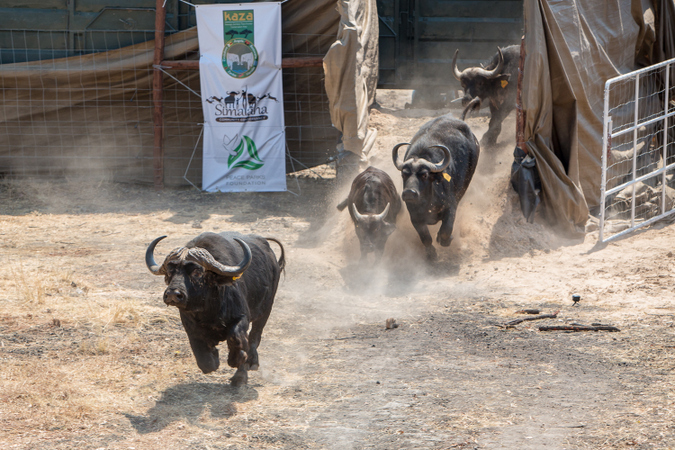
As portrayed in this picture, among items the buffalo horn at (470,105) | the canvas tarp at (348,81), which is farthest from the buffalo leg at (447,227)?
the buffalo horn at (470,105)

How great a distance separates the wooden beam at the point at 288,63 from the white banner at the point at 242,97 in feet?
0.64

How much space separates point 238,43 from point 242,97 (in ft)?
3.16

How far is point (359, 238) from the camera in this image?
952 centimetres

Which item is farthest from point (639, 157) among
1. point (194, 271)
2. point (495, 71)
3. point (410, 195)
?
point (194, 271)

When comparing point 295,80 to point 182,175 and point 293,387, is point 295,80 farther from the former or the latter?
point 293,387

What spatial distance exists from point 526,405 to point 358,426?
1.30 metres

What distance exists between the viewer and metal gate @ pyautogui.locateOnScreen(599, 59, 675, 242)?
34.5 feet

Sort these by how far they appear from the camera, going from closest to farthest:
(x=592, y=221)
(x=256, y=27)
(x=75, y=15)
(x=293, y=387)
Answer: (x=293, y=387) → (x=592, y=221) → (x=256, y=27) → (x=75, y=15)

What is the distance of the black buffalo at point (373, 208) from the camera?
9.40 metres

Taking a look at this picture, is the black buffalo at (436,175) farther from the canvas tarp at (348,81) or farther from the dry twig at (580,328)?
the dry twig at (580,328)

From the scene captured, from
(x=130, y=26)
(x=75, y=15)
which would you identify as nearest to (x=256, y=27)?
(x=130, y=26)

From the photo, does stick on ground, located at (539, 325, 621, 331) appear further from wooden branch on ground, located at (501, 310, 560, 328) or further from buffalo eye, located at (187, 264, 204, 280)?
buffalo eye, located at (187, 264, 204, 280)

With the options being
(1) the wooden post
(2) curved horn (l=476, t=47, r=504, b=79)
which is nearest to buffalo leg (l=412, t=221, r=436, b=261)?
(2) curved horn (l=476, t=47, r=504, b=79)

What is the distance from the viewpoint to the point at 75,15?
13.5 meters
